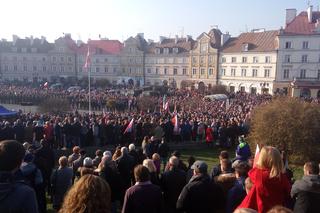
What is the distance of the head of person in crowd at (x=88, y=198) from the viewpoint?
147 inches

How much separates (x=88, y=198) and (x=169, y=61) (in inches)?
3101

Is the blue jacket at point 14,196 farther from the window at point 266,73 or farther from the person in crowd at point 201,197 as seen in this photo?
the window at point 266,73

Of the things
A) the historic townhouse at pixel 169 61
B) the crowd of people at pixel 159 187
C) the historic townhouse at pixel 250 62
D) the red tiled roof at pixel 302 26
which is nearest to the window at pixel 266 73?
the historic townhouse at pixel 250 62

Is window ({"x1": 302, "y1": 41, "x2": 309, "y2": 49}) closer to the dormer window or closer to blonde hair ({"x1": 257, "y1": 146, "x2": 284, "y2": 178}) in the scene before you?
the dormer window

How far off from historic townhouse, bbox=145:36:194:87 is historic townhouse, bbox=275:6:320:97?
73.4 feet

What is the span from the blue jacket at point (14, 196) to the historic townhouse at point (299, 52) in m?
59.6

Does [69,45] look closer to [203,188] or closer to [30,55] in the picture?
[30,55]

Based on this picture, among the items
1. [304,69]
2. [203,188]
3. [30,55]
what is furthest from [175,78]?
[203,188]

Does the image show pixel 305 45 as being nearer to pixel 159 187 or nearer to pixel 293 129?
pixel 293 129

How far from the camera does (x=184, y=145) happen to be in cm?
2231

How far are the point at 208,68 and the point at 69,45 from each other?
3459cm

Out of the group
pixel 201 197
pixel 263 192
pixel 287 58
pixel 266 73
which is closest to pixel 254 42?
pixel 266 73

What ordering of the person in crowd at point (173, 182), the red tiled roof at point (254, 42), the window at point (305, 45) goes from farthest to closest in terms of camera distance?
the red tiled roof at point (254, 42)
the window at point (305, 45)
the person in crowd at point (173, 182)

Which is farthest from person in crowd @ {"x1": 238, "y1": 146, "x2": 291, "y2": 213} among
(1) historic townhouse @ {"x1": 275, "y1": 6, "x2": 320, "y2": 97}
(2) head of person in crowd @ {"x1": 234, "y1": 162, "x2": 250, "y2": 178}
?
(1) historic townhouse @ {"x1": 275, "y1": 6, "x2": 320, "y2": 97}
